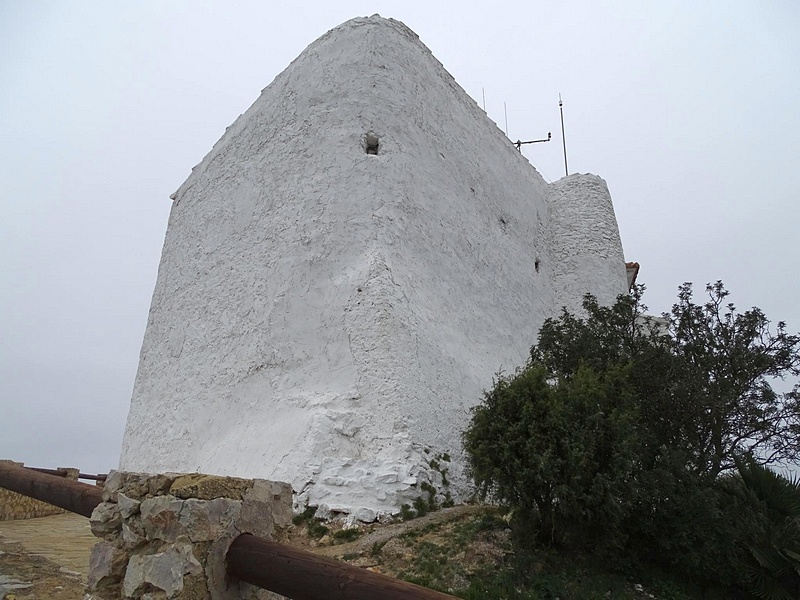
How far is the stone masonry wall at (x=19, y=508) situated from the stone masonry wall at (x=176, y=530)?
306 inches

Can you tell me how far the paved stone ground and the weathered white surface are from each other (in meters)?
1.90

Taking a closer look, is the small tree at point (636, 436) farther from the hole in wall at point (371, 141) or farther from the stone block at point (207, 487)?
the hole in wall at point (371, 141)

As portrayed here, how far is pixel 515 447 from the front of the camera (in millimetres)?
5832

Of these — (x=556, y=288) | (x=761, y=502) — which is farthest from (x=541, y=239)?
(x=761, y=502)

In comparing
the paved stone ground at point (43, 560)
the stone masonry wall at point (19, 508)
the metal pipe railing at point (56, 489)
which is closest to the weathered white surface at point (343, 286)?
the stone masonry wall at point (19, 508)

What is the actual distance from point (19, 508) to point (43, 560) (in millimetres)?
5301

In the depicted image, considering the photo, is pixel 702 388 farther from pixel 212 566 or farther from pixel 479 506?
pixel 212 566

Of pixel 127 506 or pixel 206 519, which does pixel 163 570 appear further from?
pixel 127 506

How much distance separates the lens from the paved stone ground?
4906 millimetres

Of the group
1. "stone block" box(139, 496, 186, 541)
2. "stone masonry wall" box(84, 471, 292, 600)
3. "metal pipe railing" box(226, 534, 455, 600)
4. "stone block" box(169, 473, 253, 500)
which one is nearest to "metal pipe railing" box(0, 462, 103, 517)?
"stone masonry wall" box(84, 471, 292, 600)

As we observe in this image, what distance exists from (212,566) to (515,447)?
152 inches

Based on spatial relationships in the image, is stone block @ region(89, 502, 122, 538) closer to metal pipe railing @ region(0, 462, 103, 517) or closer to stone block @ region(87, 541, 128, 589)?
stone block @ region(87, 541, 128, 589)

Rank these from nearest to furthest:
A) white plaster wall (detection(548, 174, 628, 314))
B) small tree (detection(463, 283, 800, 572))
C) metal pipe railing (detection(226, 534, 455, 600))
→ metal pipe railing (detection(226, 534, 455, 600))
small tree (detection(463, 283, 800, 572))
white plaster wall (detection(548, 174, 628, 314))

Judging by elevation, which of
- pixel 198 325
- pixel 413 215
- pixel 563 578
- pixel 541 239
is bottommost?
pixel 563 578
